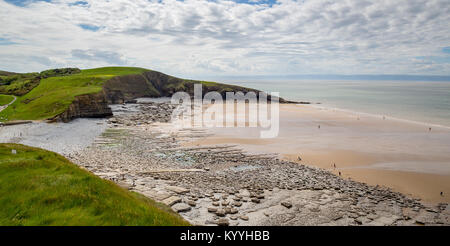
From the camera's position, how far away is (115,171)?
27.4 m

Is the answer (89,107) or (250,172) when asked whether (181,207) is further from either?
(89,107)

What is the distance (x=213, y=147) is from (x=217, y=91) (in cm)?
9869

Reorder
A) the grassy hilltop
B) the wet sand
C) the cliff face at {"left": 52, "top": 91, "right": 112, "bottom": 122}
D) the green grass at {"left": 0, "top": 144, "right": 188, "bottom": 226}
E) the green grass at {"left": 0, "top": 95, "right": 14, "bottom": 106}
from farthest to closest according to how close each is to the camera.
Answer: the green grass at {"left": 0, "top": 95, "right": 14, "bottom": 106}, the cliff face at {"left": 52, "top": 91, "right": 112, "bottom": 122}, the grassy hilltop, the wet sand, the green grass at {"left": 0, "top": 144, "right": 188, "bottom": 226}

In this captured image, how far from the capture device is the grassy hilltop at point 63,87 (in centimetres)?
5903

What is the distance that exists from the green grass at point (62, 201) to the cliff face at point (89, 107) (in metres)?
53.9

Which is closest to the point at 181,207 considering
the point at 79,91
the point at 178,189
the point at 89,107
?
the point at 178,189


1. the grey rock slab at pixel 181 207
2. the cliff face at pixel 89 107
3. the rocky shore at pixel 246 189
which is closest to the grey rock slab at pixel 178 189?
the rocky shore at pixel 246 189

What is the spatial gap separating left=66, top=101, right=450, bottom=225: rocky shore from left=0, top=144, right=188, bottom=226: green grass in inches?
282

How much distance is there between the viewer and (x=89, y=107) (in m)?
67.1

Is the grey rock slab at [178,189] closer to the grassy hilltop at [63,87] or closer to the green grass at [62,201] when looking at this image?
the green grass at [62,201]

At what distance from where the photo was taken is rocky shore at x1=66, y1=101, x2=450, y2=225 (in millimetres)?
18922

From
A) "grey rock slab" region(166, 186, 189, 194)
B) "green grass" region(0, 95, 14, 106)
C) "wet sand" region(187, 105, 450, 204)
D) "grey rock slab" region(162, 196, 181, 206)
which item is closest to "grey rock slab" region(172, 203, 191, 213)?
"grey rock slab" region(162, 196, 181, 206)

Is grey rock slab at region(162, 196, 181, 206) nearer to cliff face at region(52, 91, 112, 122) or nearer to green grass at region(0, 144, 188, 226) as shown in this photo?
green grass at region(0, 144, 188, 226)
